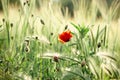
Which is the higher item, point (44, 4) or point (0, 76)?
point (44, 4)

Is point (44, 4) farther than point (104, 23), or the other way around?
point (44, 4)

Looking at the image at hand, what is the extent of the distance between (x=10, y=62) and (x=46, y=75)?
0.18 meters

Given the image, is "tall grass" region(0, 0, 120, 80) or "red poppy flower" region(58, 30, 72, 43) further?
"red poppy flower" region(58, 30, 72, 43)

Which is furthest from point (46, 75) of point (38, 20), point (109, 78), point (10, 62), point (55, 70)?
point (38, 20)

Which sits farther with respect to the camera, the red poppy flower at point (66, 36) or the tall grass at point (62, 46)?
the red poppy flower at point (66, 36)

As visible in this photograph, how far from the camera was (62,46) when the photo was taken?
6.49 ft

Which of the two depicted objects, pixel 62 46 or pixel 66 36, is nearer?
pixel 66 36

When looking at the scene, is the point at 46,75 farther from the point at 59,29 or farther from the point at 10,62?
the point at 59,29

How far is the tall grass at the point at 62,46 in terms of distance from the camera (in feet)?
4.92

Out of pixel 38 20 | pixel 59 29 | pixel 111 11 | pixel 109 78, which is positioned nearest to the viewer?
pixel 109 78

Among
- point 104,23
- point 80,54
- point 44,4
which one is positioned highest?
point 44,4

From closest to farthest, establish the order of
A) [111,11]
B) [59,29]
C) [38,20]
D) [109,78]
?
[109,78]
[111,11]
[59,29]
[38,20]

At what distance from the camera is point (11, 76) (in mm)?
1592

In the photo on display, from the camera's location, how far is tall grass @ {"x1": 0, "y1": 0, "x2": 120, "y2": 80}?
1.50 m
